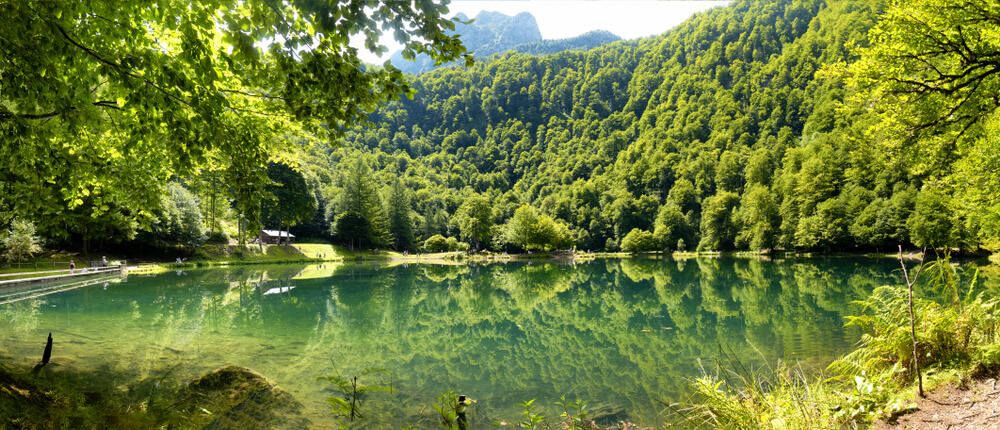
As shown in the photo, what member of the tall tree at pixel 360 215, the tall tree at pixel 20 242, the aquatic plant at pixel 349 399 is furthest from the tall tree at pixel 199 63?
the tall tree at pixel 360 215

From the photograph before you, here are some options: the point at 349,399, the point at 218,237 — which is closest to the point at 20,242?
the point at 218,237

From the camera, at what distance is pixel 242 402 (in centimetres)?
614

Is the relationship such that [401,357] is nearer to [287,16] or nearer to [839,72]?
[287,16]

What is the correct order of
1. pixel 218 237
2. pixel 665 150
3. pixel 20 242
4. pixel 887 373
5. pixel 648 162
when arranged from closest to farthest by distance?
pixel 887 373, pixel 20 242, pixel 218 237, pixel 648 162, pixel 665 150

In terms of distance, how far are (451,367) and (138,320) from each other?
11204mm

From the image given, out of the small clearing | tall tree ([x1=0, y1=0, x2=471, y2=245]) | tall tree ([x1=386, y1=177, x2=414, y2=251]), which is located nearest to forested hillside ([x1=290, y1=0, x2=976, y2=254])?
tall tree ([x1=386, y1=177, x2=414, y2=251])

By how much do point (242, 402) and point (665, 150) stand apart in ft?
392

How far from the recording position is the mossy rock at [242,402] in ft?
18.5

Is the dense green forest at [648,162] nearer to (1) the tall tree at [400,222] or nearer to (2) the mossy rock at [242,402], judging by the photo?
(1) the tall tree at [400,222]

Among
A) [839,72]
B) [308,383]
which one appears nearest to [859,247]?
[839,72]

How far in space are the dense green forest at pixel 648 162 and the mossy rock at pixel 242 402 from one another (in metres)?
3.01

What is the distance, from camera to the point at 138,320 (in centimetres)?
1299

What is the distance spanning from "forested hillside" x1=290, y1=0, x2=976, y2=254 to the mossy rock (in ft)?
121

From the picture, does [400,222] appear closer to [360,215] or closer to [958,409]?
[360,215]
